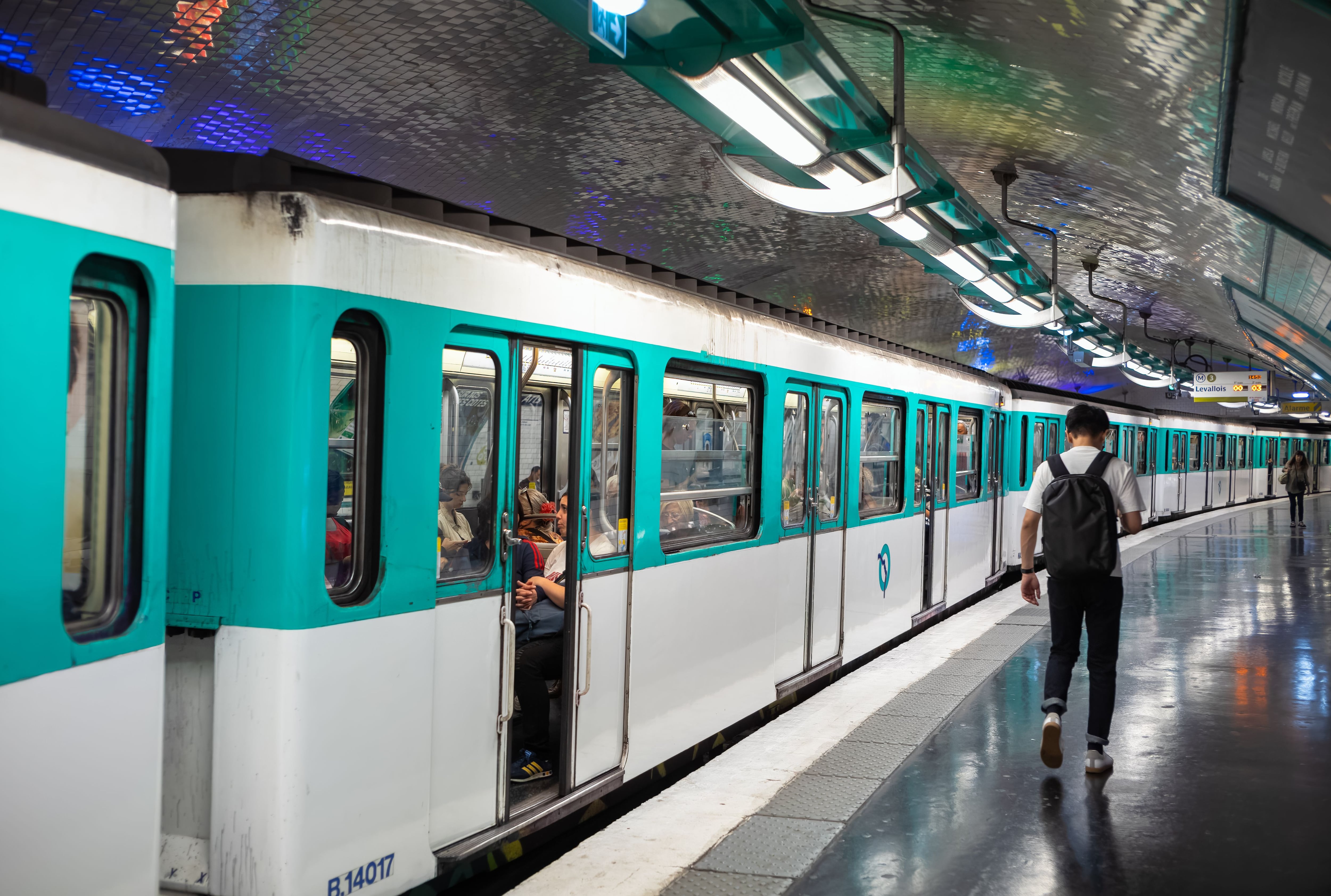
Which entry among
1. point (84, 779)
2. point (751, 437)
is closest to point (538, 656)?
point (751, 437)

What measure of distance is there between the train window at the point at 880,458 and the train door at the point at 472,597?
4.65 metres

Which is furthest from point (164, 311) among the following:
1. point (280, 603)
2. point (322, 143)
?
point (322, 143)

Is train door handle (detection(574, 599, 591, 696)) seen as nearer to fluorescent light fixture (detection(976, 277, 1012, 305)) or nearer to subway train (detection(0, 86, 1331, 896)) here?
subway train (detection(0, 86, 1331, 896))

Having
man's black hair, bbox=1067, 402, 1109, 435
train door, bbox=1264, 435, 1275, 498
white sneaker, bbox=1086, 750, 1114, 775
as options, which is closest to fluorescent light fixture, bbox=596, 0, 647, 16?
man's black hair, bbox=1067, 402, 1109, 435

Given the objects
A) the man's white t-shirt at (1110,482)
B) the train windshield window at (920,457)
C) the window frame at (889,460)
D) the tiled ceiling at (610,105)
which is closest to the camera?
the man's white t-shirt at (1110,482)

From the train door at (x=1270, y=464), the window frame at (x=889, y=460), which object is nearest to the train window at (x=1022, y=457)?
the window frame at (x=889, y=460)

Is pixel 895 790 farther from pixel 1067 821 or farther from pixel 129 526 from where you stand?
pixel 129 526

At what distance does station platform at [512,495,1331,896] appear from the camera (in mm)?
4043

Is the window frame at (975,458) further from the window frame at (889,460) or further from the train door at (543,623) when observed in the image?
the train door at (543,623)

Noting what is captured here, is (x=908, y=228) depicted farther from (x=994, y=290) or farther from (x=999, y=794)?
(x=999, y=794)

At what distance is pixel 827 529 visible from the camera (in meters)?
7.45

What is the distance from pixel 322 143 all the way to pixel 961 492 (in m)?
7.34

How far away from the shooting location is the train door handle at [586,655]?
4.46 m

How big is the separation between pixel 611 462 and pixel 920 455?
5.79 m
